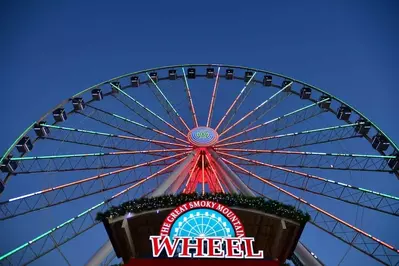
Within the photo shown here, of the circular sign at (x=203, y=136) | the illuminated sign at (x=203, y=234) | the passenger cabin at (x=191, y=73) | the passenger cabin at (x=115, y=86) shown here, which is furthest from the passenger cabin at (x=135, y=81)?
the illuminated sign at (x=203, y=234)

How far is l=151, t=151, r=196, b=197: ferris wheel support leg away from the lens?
76.9ft

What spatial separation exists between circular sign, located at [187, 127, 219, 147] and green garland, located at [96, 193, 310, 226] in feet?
29.0

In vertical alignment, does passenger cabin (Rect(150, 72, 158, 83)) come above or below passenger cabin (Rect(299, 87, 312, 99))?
above

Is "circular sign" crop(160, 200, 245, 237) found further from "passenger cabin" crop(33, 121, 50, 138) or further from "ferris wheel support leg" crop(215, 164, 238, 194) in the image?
"passenger cabin" crop(33, 121, 50, 138)

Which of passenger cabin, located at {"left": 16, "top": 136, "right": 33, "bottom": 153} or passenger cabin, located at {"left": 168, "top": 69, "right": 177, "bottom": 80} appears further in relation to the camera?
passenger cabin, located at {"left": 168, "top": 69, "right": 177, "bottom": 80}

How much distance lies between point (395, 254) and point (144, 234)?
12.1 m

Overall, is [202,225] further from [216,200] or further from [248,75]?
[248,75]

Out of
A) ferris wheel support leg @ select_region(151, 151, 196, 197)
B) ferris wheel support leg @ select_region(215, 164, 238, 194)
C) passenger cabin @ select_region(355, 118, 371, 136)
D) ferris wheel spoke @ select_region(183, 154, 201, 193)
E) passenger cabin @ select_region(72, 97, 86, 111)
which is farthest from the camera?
passenger cabin @ select_region(72, 97, 86, 111)

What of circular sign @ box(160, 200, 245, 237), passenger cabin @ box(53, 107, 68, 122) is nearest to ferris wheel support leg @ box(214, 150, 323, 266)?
circular sign @ box(160, 200, 245, 237)

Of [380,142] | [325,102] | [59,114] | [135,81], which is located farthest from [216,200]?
[135,81]

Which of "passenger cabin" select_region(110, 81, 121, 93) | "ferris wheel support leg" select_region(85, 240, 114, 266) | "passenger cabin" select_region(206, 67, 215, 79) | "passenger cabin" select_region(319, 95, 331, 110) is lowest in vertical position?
"ferris wheel support leg" select_region(85, 240, 114, 266)

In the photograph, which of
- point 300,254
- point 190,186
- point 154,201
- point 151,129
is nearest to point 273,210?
point 300,254

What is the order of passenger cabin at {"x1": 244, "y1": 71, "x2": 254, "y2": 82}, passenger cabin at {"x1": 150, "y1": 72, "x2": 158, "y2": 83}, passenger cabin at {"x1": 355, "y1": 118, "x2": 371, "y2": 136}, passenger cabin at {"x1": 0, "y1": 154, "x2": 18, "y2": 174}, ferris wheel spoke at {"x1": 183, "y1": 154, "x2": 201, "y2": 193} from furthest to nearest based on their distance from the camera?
passenger cabin at {"x1": 244, "y1": 71, "x2": 254, "y2": 82}, passenger cabin at {"x1": 150, "y1": 72, "x2": 158, "y2": 83}, passenger cabin at {"x1": 355, "y1": 118, "x2": 371, "y2": 136}, ferris wheel spoke at {"x1": 183, "y1": 154, "x2": 201, "y2": 193}, passenger cabin at {"x1": 0, "y1": 154, "x2": 18, "y2": 174}

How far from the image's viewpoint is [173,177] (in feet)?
82.6
